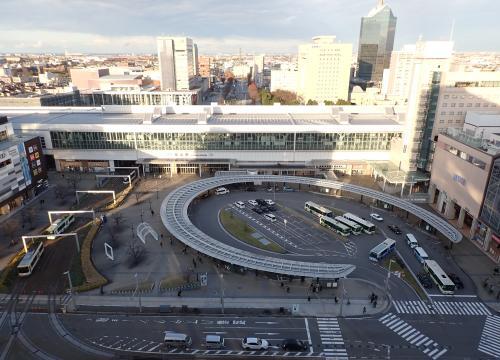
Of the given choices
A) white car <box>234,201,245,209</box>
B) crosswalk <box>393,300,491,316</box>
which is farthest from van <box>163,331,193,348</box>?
white car <box>234,201,245,209</box>

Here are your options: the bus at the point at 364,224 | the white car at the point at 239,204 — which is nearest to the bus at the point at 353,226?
the bus at the point at 364,224

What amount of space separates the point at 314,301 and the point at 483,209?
27.5 m

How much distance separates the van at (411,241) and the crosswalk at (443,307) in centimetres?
992

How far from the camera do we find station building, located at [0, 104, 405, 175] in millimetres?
67688

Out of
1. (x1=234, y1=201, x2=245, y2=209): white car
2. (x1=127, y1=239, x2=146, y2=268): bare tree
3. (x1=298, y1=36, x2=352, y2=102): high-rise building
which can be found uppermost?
(x1=298, y1=36, x2=352, y2=102): high-rise building

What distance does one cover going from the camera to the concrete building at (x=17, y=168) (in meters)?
50.6

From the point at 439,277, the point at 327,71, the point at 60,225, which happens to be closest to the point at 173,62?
the point at 327,71

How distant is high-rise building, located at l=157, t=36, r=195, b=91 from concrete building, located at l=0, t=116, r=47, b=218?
119 m

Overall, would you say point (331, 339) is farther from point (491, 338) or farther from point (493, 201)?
point (493, 201)

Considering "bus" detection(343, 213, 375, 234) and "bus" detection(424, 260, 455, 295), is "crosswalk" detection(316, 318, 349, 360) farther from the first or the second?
"bus" detection(343, 213, 375, 234)

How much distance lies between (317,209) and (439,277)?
64.3 feet

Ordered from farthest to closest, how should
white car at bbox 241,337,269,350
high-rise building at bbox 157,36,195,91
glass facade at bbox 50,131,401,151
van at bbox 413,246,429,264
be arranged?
high-rise building at bbox 157,36,195,91 → glass facade at bbox 50,131,401,151 → van at bbox 413,246,429,264 → white car at bbox 241,337,269,350

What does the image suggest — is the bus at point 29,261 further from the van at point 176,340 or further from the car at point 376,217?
the car at point 376,217

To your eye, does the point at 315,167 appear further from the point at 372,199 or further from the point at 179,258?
the point at 179,258
